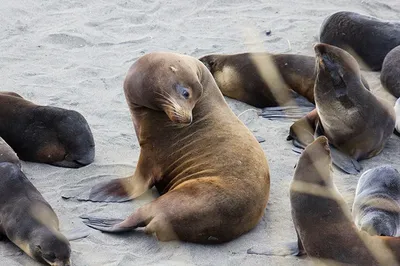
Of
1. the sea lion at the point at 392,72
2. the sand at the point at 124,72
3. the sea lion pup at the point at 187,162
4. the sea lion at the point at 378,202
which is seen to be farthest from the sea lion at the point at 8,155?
the sea lion at the point at 392,72

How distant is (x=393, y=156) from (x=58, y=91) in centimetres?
291

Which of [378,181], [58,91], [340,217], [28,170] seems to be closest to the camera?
[340,217]

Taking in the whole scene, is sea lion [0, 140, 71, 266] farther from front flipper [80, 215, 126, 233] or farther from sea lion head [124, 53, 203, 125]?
sea lion head [124, 53, 203, 125]

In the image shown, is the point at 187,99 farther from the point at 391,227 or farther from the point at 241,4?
the point at 241,4

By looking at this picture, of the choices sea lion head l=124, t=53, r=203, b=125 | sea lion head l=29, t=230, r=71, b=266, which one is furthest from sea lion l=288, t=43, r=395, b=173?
sea lion head l=29, t=230, r=71, b=266

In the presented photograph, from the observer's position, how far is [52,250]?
4754 mm

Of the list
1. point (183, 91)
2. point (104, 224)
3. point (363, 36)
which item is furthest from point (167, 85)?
point (363, 36)

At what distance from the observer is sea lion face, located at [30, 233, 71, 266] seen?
4.75 m

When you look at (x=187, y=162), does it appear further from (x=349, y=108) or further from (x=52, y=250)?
(x=349, y=108)

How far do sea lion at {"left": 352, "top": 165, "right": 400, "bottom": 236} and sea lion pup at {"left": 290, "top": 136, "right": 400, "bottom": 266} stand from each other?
48cm

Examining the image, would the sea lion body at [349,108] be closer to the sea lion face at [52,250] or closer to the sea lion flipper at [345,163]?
the sea lion flipper at [345,163]

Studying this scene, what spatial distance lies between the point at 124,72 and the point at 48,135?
1.93m

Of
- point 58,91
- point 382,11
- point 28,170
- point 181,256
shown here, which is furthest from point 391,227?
point 382,11

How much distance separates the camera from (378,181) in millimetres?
5539
